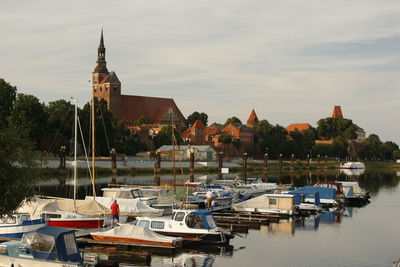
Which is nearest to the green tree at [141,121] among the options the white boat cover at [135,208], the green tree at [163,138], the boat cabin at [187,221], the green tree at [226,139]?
the green tree at [163,138]

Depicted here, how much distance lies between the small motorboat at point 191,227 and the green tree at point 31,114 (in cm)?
7465

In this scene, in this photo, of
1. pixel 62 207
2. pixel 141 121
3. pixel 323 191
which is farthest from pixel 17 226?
pixel 141 121

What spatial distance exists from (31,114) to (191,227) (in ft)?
262

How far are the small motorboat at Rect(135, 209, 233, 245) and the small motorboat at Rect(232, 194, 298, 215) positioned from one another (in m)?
13.8

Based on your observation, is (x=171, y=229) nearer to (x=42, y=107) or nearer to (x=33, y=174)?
(x=33, y=174)

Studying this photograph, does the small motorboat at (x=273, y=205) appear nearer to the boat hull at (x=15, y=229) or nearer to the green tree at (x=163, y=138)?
the boat hull at (x=15, y=229)

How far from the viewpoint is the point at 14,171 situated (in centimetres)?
2448

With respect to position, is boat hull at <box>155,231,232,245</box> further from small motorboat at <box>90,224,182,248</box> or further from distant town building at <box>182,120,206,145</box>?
distant town building at <box>182,120,206,145</box>

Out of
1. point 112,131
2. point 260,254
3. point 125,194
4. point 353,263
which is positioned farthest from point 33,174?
point 112,131

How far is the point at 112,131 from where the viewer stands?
12219cm

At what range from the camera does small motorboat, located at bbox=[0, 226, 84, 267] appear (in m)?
23.2

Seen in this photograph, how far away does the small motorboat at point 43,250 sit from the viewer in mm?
23189

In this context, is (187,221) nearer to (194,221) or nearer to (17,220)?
(194,221)

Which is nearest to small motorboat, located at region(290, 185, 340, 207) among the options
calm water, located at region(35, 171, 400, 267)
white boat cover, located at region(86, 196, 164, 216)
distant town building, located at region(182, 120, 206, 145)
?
calm water, located at region(35, 171, 400, 267)
